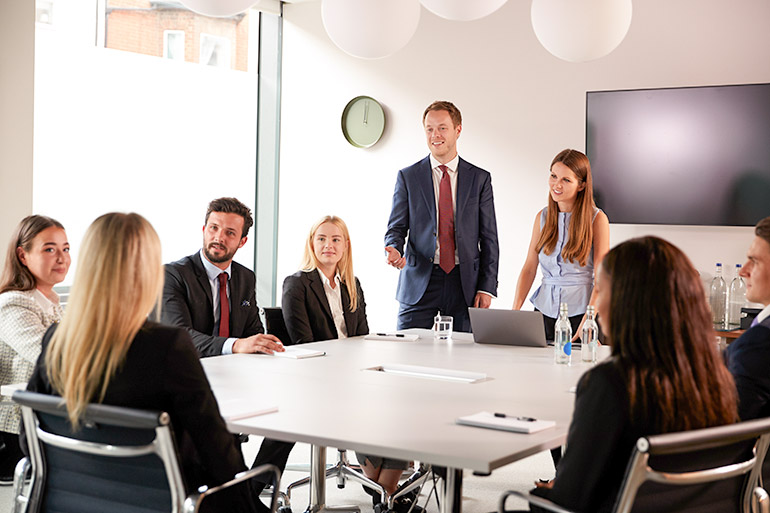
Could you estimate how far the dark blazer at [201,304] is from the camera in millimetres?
3629

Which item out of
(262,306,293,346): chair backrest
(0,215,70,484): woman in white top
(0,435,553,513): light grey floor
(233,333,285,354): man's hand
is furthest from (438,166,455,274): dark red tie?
(0,215,70,484): woman in white top

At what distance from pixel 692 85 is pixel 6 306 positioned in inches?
164

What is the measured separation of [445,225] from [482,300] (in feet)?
1.46

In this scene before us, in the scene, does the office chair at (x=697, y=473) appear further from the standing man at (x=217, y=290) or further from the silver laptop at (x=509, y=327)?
the standing man at (x=217, y=290)

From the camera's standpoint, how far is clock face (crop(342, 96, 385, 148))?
685 centimetres

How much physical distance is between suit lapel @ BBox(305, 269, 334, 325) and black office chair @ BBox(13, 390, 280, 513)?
200 centimetres

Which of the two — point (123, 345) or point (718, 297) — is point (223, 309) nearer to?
point (123, 345)

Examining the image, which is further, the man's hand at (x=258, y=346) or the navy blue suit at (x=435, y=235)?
the navy blue suit at (x=435, y=235)

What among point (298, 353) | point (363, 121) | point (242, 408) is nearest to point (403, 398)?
point (242, 408)

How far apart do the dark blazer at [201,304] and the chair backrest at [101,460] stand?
57.8 inches

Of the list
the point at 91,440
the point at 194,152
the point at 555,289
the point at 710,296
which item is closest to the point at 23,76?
the point at 194,152

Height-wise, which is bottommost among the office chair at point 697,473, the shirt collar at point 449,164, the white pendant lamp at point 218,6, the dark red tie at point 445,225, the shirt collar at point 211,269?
the office chair at point 697,473

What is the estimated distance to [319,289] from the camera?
4098 millimetres

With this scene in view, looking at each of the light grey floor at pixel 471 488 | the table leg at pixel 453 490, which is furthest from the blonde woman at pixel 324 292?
the table leg at pixel 453 490
